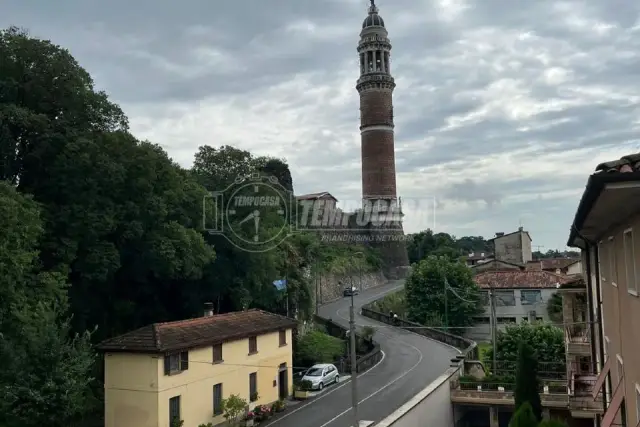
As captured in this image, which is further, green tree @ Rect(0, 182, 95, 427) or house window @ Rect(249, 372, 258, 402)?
house window @ Rect(249, 372, 258, 402)

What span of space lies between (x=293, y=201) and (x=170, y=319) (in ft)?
98.3

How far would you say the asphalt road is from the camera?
845 inches

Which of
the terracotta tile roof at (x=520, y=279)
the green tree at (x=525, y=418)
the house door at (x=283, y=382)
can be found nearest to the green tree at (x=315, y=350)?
the house door at (x=283, y=382)

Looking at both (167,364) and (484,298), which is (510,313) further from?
(167,364)

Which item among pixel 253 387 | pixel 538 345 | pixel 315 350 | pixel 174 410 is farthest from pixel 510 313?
pixel 174 410

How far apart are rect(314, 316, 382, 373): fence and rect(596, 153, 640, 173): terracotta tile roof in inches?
1036

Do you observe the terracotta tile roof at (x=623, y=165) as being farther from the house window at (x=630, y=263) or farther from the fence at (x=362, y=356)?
the fence at (x=362, y=356)

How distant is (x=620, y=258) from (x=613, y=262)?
2.70ft

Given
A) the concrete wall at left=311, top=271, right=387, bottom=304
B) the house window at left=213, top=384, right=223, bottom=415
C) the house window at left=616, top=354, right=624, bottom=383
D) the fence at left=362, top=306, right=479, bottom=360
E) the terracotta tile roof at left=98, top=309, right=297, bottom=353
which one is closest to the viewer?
the house window at left=616, top=354, right=624, bottom=383

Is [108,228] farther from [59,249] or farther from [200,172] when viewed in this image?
[200,172]

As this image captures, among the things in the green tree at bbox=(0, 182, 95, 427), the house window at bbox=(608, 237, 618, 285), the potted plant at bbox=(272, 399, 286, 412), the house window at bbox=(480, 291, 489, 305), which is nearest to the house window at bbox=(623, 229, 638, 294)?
the house window at bbox=(608, 237, 618, 285)

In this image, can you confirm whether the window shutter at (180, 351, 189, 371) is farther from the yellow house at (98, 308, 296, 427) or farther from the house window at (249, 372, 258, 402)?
the house window at (249, 372, 258, 402)

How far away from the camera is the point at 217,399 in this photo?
834 inches

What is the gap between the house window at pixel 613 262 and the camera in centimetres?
737
